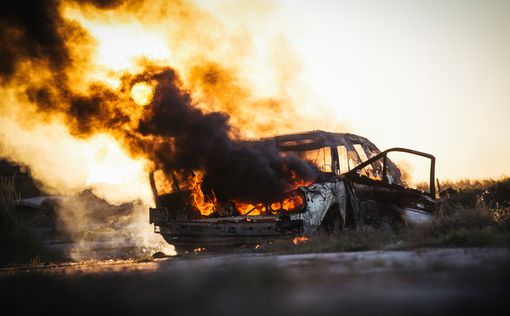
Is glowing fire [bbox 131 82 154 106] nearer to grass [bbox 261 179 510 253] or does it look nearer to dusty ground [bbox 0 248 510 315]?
grass [bbox 261 179 510 253]

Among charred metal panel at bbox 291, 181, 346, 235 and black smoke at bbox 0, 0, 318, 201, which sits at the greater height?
black smoke at bbox 0, 0, 318, 201

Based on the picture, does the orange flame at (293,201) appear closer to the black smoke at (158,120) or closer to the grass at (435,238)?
the black smoke at (158,120)

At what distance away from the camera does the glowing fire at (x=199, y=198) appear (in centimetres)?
1010

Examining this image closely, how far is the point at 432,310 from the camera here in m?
2.96

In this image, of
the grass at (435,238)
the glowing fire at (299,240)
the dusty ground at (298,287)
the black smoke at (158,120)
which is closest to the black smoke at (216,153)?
the black smoke at (158,120)

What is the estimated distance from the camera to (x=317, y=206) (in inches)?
345

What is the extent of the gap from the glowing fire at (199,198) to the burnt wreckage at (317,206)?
→ 0.13m

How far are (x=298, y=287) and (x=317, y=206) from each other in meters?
4.79

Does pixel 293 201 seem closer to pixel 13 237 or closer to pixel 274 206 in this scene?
pixel 274 206

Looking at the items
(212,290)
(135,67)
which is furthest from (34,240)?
(212,290)

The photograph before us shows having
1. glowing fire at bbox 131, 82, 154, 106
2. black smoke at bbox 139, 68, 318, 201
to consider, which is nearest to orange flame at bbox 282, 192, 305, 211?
black smoke at bbox 139, 68, 318, 201

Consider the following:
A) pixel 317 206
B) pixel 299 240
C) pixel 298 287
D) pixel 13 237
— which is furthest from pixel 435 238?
pixel 13 237

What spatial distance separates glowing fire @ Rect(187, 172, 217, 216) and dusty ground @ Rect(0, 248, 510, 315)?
3.90 meters

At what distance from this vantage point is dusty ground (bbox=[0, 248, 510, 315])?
10.6 feet
